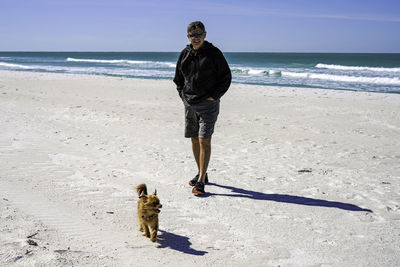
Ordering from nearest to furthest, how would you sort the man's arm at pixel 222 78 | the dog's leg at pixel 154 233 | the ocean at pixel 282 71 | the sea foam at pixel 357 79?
the dog's leg at pixel 154 233, the man's arm at pixel 222 78, the ocean at pixel 282 71, the sea foam at pixel 357 79

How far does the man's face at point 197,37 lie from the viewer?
13.7 ft

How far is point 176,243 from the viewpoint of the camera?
3.19 meters

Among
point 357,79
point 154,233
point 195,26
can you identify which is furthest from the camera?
point 357,79

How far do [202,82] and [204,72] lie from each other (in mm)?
124

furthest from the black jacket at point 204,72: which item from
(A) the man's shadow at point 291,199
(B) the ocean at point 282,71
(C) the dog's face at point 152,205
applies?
(B) the ocean at point 282,71

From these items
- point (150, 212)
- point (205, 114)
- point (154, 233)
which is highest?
point (205, 114)

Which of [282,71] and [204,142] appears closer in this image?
[204,142]

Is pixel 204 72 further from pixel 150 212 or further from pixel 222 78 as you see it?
pixel 150 212

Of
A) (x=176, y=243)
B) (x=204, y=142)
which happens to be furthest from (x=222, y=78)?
(x=176, y=243)

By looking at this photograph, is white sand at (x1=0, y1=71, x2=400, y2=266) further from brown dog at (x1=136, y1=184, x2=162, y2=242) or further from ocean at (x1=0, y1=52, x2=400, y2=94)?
ocean at (x1=0, y1=52, x2=400, y2=94)

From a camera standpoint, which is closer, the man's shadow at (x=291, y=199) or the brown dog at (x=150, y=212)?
the brown dog at (x=150, y=212)

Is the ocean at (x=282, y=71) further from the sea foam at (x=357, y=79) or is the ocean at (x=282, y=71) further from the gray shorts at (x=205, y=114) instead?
the gray shorts at (x=205, y=114)

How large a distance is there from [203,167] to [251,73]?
29.2 metres

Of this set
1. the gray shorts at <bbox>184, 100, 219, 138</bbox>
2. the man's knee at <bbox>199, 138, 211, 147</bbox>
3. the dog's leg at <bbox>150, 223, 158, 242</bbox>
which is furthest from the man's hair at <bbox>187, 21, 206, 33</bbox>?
the dog's leg at <bbox>150, 223, 158, 242</bbox>
